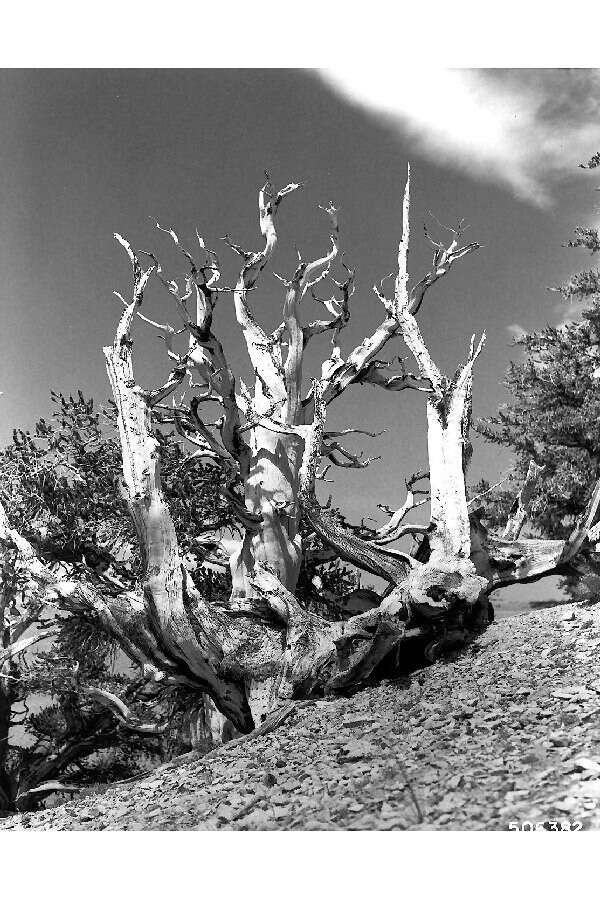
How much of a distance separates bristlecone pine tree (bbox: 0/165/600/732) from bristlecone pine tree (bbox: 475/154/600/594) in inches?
14.6

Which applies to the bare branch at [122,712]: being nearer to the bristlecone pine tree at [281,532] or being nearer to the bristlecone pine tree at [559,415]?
the bristlecone pine tree at [281,532]

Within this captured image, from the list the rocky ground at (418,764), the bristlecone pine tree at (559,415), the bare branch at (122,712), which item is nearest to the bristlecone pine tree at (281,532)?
the bristlecone pine tree at (559,415)

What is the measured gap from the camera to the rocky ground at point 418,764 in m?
3.26

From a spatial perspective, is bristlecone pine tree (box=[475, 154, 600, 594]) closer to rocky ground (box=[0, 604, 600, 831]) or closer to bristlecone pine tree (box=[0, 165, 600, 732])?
bristlecone pine tree (box=[0, 165, 600, 732])

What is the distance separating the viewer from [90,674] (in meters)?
7.43

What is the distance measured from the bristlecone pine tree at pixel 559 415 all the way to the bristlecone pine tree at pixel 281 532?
37 centimetres

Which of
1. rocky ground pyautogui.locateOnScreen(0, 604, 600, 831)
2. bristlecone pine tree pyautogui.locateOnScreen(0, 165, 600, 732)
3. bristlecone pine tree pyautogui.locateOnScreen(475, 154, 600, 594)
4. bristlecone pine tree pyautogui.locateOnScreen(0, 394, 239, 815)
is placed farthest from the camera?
bristlecone pine tree pyautogui.locateOnScreen(0, 394, 239, 815)

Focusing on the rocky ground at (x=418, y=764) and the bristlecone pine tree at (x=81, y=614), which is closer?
the rocky ground at (x=418, y=764)

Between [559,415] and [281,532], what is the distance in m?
2.82

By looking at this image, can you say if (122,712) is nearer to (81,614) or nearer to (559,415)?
(81,614)

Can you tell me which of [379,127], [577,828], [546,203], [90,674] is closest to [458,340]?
[546,203]

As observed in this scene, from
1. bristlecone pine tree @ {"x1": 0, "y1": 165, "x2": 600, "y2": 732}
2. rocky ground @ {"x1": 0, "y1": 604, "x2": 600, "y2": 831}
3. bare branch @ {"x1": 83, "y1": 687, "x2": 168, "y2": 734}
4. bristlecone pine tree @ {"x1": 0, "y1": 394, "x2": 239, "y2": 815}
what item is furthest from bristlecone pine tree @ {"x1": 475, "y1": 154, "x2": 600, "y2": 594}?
bare branch @ {"x1": 83, "y1": 687, "x2": 168, "y2": 734}

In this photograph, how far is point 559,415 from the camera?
20.1 feet

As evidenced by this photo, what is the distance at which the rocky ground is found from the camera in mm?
3260
